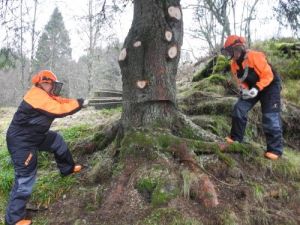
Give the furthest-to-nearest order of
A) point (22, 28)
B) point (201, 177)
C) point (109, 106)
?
point (109, 106), point (22, 28), point (201, 177)

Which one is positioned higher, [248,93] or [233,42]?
[233,42]

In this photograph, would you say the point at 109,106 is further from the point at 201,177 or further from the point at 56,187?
the point at 201,177

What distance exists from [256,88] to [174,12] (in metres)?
1.58

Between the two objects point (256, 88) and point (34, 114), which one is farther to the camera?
point (256, 88)

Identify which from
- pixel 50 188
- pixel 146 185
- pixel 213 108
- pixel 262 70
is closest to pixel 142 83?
pixel 146 185

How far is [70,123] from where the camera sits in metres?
9.70

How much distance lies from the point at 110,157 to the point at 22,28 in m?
2.82

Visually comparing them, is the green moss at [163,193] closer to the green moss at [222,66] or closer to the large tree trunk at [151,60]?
the large tree trunk at [151,60]

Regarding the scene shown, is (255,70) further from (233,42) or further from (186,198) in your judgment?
(186,198)

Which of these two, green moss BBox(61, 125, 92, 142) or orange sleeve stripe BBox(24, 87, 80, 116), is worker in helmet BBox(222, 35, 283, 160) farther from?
green moss BBox(61, 125, 92, 142)

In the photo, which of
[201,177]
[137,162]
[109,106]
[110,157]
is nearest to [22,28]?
[110,157]

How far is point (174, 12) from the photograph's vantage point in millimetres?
5461

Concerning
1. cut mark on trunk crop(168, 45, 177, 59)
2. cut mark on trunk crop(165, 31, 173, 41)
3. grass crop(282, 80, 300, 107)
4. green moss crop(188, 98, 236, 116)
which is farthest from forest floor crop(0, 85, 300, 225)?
grass crop(282, 80, 300, 107)

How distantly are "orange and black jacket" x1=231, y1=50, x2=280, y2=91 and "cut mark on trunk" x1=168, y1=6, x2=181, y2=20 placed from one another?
1087 mm
